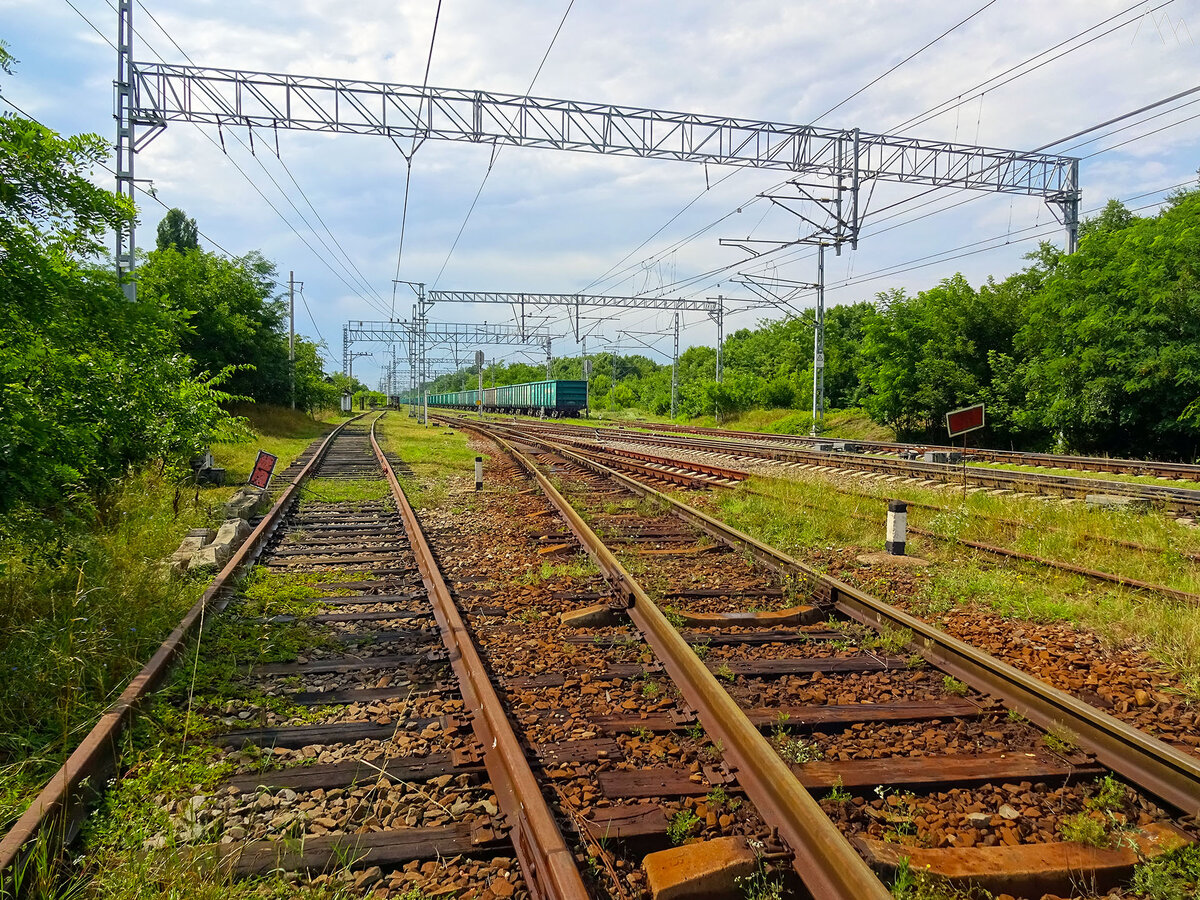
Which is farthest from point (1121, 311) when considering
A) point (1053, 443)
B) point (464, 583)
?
point (464, 583)

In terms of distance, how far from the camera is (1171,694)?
4344 millimetres

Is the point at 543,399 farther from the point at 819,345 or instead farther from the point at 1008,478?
the point at 1008,478

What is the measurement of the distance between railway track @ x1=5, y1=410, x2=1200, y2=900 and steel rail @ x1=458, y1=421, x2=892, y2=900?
0.01 m

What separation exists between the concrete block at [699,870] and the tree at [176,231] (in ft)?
158

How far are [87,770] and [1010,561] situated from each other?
770cm

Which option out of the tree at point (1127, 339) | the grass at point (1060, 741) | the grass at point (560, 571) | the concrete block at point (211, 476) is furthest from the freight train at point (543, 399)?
the grass at point (1060, 741)

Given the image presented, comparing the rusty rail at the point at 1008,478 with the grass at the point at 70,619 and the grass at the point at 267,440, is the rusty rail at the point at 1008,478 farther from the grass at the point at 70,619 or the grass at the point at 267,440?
the grass at the point at 70,619

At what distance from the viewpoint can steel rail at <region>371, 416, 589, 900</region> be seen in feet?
7.99

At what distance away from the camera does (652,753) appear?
11.5ft

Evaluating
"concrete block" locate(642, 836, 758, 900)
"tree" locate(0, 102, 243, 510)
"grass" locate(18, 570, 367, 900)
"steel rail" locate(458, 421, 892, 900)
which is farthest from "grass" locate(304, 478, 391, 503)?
"concrete block" locate(642, 836, 758, 900)

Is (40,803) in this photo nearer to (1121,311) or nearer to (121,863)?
(121,863)

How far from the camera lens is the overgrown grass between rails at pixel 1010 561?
5.48m

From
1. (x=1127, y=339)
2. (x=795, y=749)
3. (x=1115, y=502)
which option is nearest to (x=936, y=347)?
(x=1127, y=339)

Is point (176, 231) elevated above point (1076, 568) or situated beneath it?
elevated above
